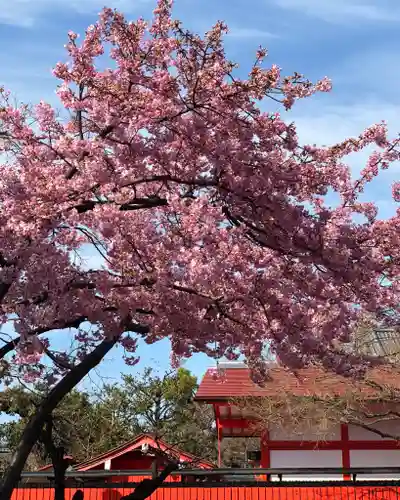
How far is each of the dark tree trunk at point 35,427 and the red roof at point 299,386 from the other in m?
6.13

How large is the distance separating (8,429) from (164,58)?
31.8 metres

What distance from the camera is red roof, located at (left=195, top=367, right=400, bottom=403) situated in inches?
504

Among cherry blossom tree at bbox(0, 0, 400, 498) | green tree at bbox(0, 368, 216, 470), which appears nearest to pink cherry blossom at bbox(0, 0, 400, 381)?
cherry blossom tree at bbox(0, 0, 400, 498)

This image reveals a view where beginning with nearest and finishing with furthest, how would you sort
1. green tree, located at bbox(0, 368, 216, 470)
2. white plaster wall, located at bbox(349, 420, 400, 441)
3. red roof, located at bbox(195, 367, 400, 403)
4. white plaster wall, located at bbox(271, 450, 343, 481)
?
red roof, located at bbox(195, 367, 400, 403), white plaster wall, located at bbox(271, 450, 343, 481), white plaster wall, located at bbox(349, 420, 400, 441), green tree, located at bbox(0, 368, 216, 470)

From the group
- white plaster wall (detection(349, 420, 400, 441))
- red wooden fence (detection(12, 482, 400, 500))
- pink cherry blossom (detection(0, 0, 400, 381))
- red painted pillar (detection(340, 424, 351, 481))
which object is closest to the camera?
pink cherry blossom (detection(0, 0, 400, 381))

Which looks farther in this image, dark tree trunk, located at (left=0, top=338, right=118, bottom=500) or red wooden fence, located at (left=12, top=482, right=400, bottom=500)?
red wooden fence, located at (left=12, top=482, right=400, bottom=500)

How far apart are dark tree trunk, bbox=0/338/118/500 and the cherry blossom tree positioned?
2 cm

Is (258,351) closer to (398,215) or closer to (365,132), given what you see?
(398,215)

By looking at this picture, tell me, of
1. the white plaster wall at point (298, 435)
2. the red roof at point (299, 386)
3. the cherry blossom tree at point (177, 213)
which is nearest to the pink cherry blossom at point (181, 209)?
the cherry blossom tree at point (177, 213)

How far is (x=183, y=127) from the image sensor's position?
6.04 m

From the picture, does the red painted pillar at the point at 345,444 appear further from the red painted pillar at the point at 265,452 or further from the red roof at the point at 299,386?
the red painted pillar at the point at 265,452

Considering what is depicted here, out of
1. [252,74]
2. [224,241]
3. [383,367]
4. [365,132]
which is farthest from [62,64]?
[383,367]

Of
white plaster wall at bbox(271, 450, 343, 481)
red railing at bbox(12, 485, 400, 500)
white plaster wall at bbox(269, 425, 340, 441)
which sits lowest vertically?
red railing at bbox(12, 485, 400, 500)

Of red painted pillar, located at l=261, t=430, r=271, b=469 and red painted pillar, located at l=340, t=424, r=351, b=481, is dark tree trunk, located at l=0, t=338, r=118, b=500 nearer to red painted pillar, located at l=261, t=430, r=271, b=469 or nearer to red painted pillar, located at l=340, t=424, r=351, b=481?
red painted pillar, located at l=261, t=430, r=271, b=469
